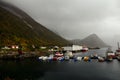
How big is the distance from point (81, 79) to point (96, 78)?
8.28 meters

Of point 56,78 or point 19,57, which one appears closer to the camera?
point 56,78

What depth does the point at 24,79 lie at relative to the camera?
8056 cm

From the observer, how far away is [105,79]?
82.8 meters

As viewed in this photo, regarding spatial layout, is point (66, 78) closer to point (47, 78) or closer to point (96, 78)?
point (47, 78)

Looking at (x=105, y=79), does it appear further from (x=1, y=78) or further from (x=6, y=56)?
(x=6, y=56)

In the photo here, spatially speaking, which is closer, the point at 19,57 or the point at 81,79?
the point at 81,79

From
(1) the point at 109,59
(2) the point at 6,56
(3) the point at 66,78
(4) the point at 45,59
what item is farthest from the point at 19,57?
(3) the point at 66,78

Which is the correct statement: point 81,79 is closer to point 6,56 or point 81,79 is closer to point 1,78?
point 1,78

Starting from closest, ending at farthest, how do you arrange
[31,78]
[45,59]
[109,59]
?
[31,78] → [109,59] → [45,59]

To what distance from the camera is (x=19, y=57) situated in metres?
183

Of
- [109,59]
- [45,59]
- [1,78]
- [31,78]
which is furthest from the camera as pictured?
[45,59]

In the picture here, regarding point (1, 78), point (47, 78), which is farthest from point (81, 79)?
point (1, 78)

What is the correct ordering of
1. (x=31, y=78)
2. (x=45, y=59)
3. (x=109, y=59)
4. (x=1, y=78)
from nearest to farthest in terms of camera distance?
(x=1, y=78) → (x=31, y=78) → (x=109, y=59) → (x=45, y=59)

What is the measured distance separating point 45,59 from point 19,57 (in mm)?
30314
